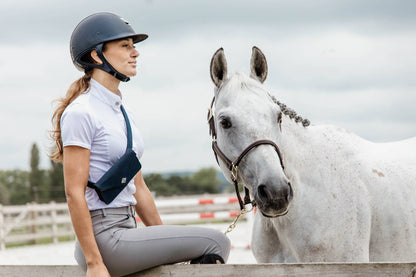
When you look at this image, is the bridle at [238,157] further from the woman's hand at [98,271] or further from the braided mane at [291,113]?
the woman's hand at [98,271]

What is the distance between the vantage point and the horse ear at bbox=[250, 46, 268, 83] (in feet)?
11.6

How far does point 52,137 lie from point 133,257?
0.71 m

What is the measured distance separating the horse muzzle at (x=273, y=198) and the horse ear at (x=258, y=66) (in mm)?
958

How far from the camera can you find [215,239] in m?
2.40

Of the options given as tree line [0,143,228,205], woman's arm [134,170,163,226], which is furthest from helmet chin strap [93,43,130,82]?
tree line [0,143,228,205]

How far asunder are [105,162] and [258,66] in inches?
62.4

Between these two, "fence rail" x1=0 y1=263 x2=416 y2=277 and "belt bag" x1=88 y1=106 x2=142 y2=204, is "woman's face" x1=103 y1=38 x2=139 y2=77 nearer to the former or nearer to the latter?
"belt bag" x1=88 y1=106 x2=142 y2=204

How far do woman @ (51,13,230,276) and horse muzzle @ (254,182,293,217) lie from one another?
1.67 ft

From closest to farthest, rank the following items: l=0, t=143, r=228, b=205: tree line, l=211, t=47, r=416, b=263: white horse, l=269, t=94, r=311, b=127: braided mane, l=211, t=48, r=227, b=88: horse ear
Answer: l=211, t=47, r=416, b=263: white horse, l=211, t=48, r=227, b=88: horse ear, l=269, t=94, r=311, b=127: braided mane, l=0, t=143, r=228, b=205: tree line

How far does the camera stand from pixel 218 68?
353 centimetres

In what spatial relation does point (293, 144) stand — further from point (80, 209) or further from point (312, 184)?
point (80, 209)

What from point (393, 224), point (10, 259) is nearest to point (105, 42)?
point (393, 224)

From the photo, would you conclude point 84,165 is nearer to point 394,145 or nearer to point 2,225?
point 394,145

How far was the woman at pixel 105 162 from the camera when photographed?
7.32 ft
